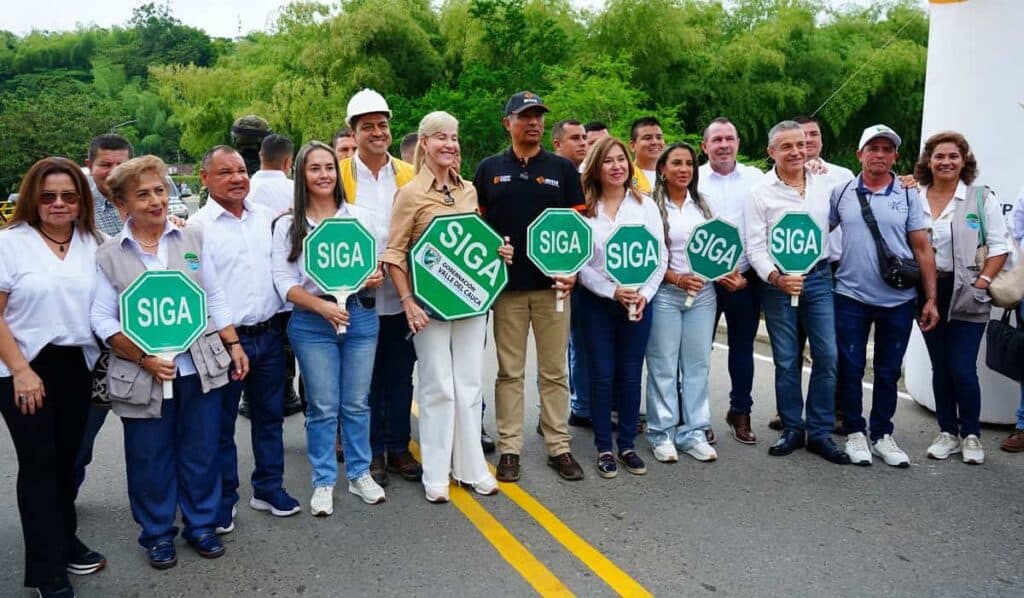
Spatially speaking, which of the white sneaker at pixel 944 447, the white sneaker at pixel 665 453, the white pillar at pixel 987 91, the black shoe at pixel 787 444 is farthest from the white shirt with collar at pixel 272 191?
the white pillar at pixel 987 91

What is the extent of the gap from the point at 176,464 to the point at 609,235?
9.02 feet

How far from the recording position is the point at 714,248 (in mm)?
5512

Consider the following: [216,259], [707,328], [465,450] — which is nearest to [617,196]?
[707,328]

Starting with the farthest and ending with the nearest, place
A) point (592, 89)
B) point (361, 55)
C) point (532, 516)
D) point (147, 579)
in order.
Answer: point (361, 55) < point (592, 89) < point (532, 516) < point (147, 579)

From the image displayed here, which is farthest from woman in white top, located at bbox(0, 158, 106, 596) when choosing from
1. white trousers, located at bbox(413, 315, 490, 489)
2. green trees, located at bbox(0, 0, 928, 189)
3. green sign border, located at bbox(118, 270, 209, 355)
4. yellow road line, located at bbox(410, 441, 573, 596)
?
green trees, located at bbox(0, 0, 928, 189)

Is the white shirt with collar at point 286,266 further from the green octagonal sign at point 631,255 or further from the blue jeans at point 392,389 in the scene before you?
the green octagonal sign at point 631,255

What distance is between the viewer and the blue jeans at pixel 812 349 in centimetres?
568

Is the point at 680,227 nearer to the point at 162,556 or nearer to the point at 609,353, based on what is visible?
the point at 609,353

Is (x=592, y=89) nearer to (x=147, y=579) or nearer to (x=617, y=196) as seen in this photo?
(x=617, y=196)

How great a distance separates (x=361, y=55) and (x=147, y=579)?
25.2m

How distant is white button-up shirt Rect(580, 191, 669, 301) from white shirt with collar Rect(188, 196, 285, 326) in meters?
1.90

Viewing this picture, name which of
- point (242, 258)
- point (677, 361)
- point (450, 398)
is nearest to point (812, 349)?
point (677, 361)

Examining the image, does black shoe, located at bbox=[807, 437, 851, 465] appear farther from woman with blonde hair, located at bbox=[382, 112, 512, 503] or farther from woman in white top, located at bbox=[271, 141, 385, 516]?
woman in white top, located at bbox=[271, 141, 385, 516]

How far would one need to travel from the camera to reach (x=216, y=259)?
4441 millimetres
